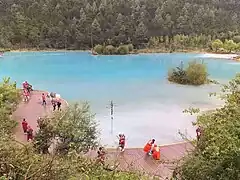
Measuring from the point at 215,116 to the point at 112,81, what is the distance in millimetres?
19066

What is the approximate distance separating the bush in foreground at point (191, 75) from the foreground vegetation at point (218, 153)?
60.1 feet

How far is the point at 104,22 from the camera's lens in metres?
61.8

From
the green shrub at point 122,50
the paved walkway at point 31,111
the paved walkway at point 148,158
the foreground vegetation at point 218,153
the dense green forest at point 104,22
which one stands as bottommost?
the paved walkway at point 148,158

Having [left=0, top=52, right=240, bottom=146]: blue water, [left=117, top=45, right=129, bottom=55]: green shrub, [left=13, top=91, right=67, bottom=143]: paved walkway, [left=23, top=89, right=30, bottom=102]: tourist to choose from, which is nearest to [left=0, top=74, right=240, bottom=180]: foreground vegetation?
[left=13, top=91, right=67, bottom=143]: paved walkway

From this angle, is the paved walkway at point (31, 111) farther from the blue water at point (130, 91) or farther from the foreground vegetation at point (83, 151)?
the blue water at point (130, 91)

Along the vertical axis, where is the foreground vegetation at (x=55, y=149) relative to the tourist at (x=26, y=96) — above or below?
above

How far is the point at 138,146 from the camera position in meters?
13.5

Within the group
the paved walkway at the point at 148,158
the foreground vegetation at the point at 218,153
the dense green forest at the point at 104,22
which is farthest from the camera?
the dense green forest at the point at 104,22

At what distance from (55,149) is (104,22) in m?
53.0

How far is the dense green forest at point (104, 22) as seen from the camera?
58.7 metres

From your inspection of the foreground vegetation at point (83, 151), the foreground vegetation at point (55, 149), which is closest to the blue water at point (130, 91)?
the foreground vegetation at point (55, 149)

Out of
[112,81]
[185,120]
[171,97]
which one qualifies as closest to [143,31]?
[112,81]

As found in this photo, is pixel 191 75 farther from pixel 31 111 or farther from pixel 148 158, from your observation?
pixel 148 158

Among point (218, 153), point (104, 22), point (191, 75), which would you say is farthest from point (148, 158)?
point (104, 22)
